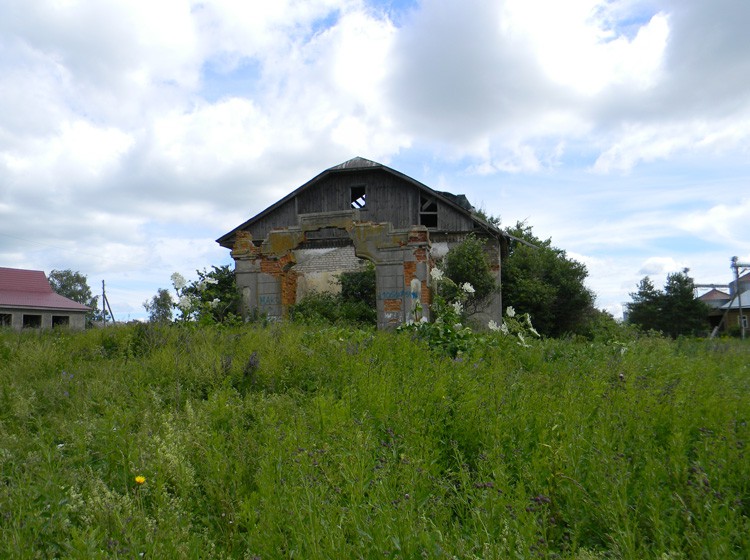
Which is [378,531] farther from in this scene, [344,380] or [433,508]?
[344,380]

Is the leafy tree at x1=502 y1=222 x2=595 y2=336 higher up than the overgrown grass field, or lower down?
higher up

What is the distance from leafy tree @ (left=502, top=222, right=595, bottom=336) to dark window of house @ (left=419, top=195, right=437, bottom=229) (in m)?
4.56

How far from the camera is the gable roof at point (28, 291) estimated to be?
103 feet

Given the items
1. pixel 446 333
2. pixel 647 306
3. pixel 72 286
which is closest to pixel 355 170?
pixel 446 333

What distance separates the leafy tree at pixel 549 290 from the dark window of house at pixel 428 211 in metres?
4.56

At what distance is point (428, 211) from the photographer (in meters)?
23.3

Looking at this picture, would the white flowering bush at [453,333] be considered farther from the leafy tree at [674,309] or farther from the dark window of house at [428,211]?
the leafy tree at [674,309]

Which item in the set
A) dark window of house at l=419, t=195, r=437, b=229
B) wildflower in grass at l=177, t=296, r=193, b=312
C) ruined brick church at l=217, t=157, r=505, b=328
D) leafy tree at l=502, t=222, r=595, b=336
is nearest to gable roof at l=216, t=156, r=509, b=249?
ruined brick church at l=217, t=157, r=505, b=328

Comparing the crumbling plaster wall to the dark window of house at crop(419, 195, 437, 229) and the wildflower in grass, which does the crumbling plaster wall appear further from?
the dark window of house at crop(419, 195, 437, 229)

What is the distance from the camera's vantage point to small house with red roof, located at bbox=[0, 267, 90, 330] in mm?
30844

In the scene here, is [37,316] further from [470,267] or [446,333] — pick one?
[446,333]

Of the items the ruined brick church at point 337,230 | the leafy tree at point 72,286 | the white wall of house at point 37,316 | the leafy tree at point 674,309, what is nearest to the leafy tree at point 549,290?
the ruined brick church at point 337,230

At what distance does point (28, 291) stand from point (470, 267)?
90.4 feet

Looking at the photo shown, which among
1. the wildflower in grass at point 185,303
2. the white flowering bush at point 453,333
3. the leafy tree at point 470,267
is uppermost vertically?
the leafy tree at point 470,267
